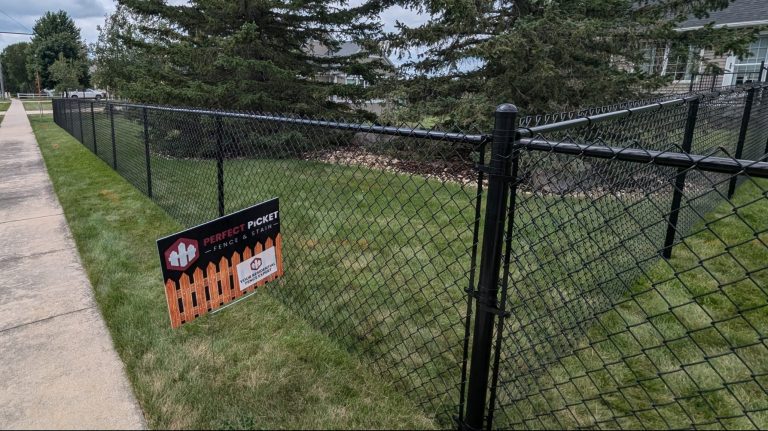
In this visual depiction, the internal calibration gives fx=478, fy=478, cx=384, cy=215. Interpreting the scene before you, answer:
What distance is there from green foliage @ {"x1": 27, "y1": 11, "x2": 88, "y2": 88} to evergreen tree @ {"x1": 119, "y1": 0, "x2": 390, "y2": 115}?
48.1 m

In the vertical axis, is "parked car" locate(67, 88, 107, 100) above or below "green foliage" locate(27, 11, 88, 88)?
below

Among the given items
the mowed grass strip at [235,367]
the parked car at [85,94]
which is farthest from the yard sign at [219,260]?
the parked car at [85,94]

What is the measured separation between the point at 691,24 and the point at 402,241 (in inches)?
676

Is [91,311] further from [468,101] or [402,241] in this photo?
[468,101]

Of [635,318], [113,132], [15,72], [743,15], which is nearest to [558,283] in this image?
[635,318]

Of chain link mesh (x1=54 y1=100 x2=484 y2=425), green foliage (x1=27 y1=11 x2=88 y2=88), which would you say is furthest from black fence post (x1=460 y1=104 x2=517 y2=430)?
green foliage (x1=27 y1=11 x2=88 y2=88)

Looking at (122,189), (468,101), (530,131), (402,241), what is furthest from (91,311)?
(468,101)

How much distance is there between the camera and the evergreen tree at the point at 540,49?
6730 millimetres

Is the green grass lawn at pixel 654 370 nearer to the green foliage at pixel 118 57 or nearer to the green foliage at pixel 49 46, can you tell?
the green foliage at pixel 118 57

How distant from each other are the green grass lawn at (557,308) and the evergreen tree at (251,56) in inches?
162

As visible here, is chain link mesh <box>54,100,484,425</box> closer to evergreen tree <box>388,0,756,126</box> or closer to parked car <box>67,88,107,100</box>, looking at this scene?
evergreen tree <box>388,0,756,126</box>

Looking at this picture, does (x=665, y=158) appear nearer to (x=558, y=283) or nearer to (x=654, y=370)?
(x=654, y=370)

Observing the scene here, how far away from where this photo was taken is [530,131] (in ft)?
6.05

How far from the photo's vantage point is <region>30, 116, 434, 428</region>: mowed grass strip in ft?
7.26
